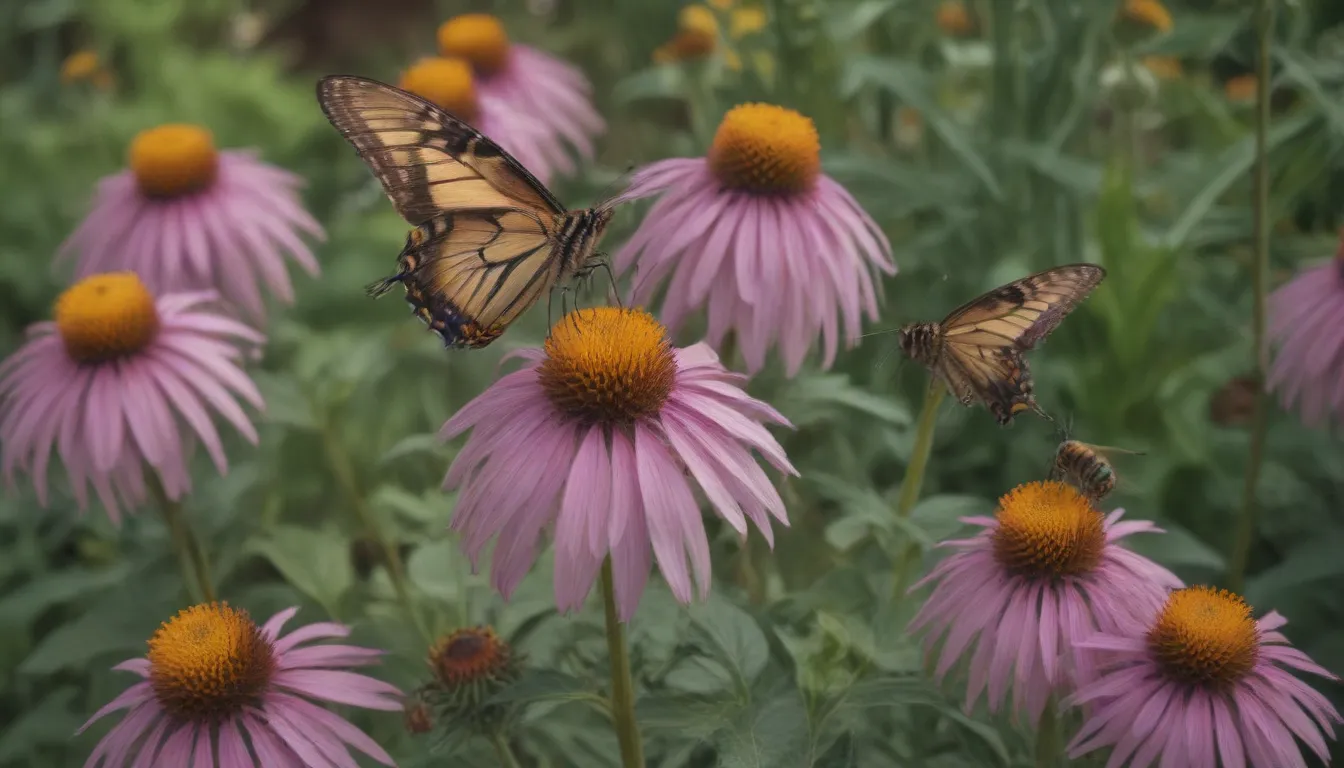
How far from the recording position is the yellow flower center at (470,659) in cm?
183

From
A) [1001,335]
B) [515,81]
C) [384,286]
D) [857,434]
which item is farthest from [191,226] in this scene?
[1001,335]

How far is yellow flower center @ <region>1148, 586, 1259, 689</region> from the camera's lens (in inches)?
57.5

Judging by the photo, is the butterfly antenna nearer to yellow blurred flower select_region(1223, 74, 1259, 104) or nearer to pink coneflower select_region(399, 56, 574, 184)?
pink coneflower select_region(399, 56, 574, 184)

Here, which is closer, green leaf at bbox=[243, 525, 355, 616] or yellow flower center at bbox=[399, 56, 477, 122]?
green leaf at bbox=[243, 525, 355, 616]

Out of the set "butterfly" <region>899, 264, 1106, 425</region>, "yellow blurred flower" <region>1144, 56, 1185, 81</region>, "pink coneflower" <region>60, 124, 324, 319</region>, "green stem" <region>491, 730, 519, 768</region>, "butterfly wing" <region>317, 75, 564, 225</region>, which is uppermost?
"yellow blurred flower" <region>1144, 56, 1185, 81</region>

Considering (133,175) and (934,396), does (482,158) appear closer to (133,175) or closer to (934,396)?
(934,396)

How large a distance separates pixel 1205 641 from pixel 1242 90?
2.98 meters

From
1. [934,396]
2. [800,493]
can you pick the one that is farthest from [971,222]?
[934,396]

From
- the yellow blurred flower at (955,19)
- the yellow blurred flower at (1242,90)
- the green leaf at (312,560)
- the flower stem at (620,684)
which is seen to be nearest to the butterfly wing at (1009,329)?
the flower stem at (620,684)

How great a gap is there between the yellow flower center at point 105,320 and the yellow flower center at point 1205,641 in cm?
178

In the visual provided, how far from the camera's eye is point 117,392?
212 cm

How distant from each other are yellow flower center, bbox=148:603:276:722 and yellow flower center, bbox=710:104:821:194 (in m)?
1.08

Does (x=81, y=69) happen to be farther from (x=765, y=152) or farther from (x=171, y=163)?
(x=765, y=152)

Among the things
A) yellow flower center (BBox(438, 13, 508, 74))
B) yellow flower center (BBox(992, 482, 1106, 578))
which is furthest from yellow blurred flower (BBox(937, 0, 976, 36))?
yellow flower center (BBox(992, 482, 1106, 578))
